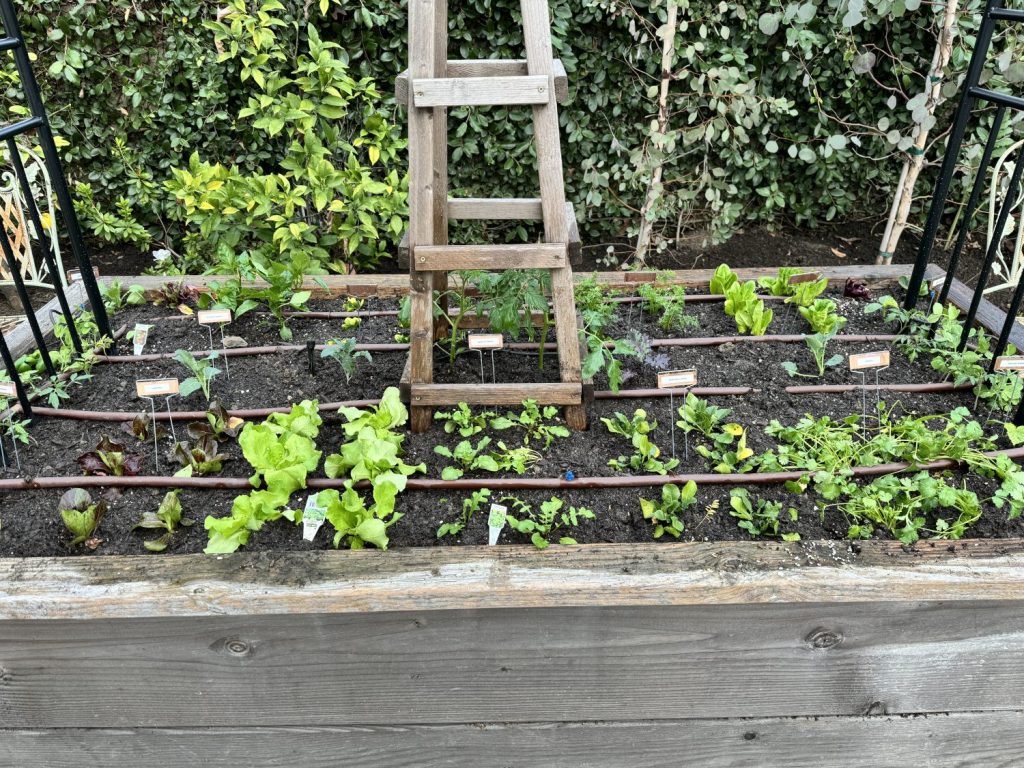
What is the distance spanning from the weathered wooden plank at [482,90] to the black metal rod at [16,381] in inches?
47.0

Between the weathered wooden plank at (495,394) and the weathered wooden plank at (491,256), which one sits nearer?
the weathered wooden plank at (491,256)

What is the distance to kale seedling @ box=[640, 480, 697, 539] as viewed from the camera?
1.48 m

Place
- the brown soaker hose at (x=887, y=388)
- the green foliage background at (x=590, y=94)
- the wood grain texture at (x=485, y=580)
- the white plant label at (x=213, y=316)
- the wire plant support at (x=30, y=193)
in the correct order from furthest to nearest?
the green foliage background at (x=590, y=94)
the white plant label at (x=213, y=316)
the brown soaker hose at (x=887, y=388)
the wire plant support at (x=30, y=193)
the wood grain texture at (x=485, y=580)

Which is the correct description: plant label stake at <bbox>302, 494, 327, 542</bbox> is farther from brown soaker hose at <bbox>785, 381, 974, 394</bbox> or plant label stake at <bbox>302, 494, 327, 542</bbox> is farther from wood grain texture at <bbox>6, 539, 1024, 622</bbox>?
brown soaker hose at <bbox>785, 381, 974, 394</bbox>

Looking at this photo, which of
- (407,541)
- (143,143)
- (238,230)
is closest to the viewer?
(407,541)

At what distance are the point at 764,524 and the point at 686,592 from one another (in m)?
0.38

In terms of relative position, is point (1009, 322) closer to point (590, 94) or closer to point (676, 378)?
point (676, 378)

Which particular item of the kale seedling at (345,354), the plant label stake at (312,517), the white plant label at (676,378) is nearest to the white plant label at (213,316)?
the kale seedling at (345,354)

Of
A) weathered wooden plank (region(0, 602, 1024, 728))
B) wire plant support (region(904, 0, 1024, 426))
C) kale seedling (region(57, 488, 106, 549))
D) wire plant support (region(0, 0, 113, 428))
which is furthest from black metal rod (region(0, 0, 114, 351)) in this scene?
wire plant support (region(904, 0, 1024, 426))

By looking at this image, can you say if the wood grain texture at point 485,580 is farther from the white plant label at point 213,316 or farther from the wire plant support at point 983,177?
the white plant label at point 213,316

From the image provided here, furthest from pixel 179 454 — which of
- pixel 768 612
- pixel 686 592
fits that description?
pixel 768 612

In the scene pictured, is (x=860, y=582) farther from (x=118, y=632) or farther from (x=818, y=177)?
(x=818, y=177)

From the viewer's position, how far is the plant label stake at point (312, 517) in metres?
1.43

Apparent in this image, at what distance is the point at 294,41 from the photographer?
369cm
